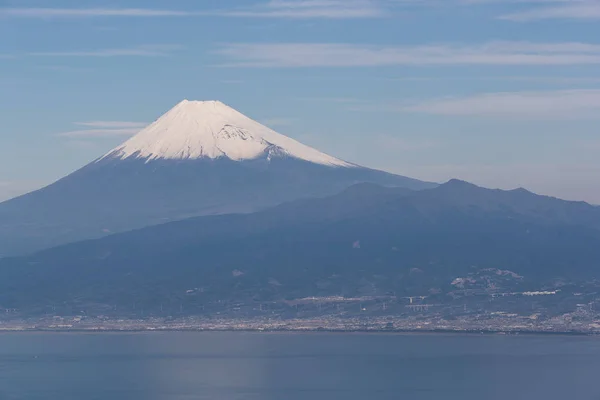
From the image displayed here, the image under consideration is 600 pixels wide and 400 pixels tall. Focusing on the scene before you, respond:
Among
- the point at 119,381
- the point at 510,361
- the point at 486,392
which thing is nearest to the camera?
the point at 486,392

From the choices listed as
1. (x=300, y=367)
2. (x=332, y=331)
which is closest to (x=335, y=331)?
(x=332, y=331)

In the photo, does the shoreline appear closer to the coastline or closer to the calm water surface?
the coastline

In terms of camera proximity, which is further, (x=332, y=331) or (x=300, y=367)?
(x=332, y=331)

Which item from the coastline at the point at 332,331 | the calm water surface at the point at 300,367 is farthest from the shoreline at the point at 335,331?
the calm water surface at the point at 300,367

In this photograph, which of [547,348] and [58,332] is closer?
[547,348]

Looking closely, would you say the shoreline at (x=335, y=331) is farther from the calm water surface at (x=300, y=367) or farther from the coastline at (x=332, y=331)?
the calm water surface at (x=300, y=367)

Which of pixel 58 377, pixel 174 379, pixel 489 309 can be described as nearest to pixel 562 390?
pixel 174 379

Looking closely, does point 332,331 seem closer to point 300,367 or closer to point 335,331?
point 335,331

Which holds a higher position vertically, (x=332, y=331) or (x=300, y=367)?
(x=332, y=331)

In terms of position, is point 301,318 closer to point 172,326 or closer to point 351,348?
point 172,326
